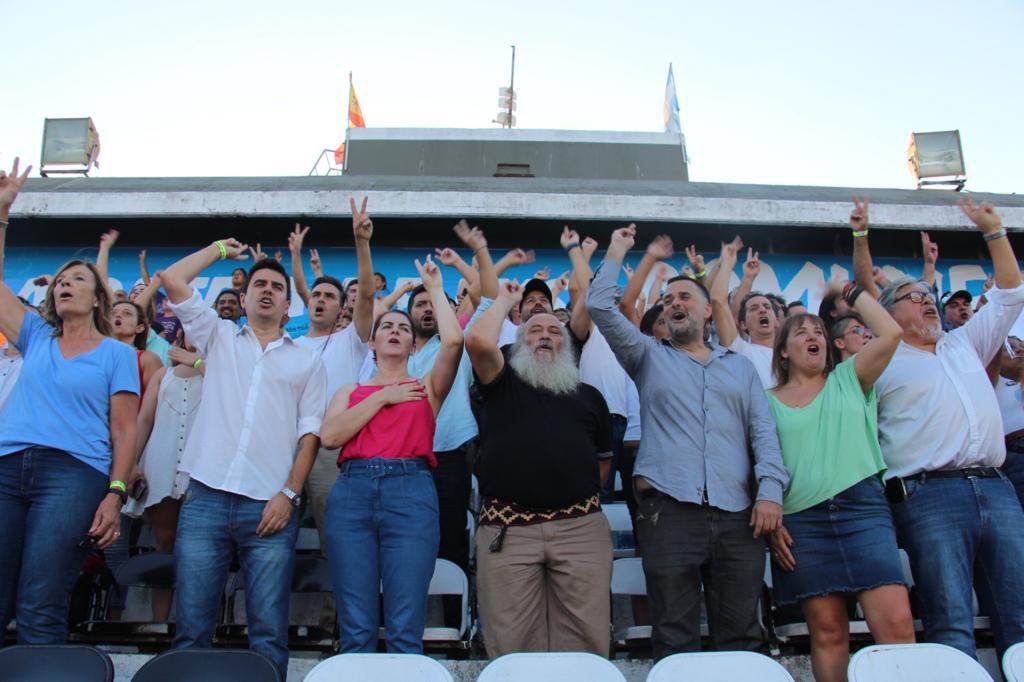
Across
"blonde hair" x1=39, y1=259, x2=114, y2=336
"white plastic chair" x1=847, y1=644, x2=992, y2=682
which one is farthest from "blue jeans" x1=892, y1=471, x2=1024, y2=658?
"blonde hair" x1=39, y1=259, x2=114, y2=336

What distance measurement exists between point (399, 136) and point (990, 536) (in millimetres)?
9907

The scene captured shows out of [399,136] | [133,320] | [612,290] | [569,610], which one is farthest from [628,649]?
[399,136]

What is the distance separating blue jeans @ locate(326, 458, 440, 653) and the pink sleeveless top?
58 millimetres

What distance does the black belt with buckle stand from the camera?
10.8 feet

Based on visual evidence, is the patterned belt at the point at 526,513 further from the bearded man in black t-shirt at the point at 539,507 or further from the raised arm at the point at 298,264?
the raised arm at the point at 298,264

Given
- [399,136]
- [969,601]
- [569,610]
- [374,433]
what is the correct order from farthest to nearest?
[399,136] → [374,433] → [569,610] → [969,601]

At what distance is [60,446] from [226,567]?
87cm

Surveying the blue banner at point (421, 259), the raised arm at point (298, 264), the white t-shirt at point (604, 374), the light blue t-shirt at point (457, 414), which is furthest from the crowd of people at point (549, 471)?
the blue banner at point (421, 259)

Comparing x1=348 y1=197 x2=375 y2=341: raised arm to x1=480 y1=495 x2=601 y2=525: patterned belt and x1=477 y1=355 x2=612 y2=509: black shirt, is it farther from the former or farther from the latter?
x1=480 y1=495 x2=601 y2=525: patterned belt

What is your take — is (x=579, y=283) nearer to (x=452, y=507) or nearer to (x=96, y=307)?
(x=452, y=507)

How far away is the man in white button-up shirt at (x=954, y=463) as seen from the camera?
3.09 meters

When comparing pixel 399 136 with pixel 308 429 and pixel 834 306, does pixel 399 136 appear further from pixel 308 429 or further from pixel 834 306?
pixel 308 429

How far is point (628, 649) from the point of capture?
3662 millimetres

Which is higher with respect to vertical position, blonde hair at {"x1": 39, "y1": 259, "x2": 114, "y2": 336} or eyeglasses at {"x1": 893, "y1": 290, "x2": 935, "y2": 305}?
eyeglasses at {"x1": 893, "y1": 290, "x2": 935, "y2": 305}
